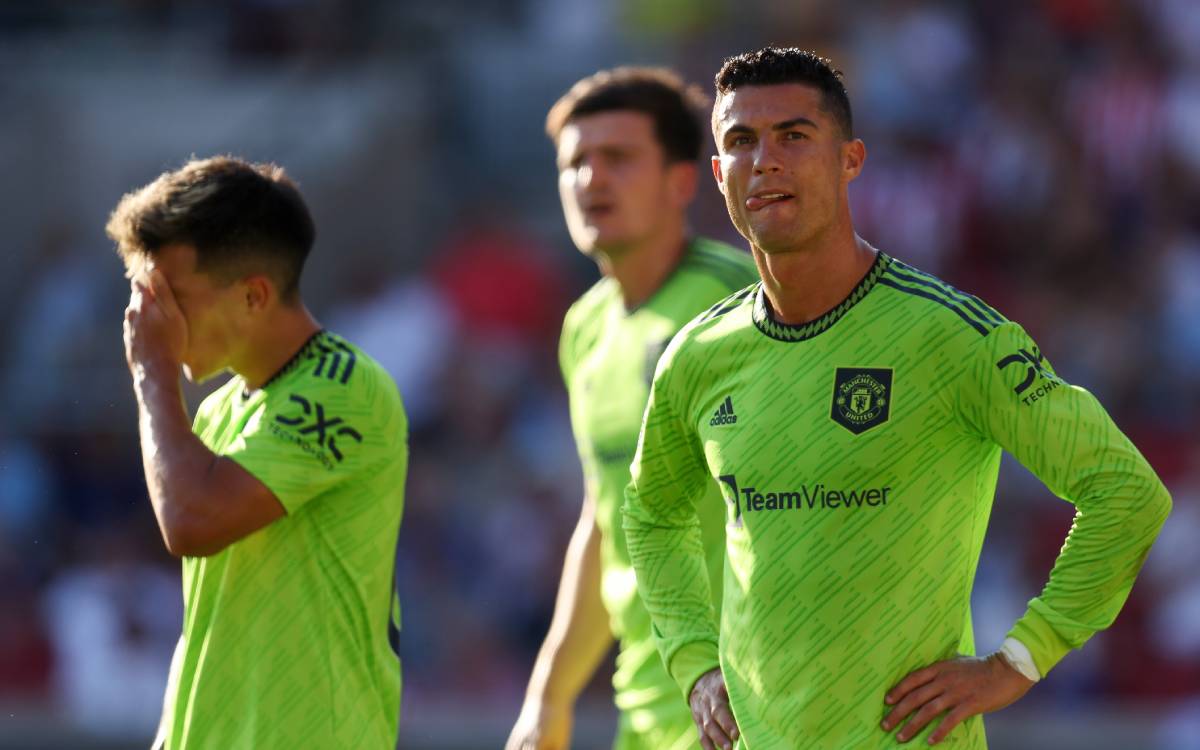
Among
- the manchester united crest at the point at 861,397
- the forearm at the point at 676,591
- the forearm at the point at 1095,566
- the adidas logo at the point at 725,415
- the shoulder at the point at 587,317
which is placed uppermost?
the manchester united crest at the point at 861,397

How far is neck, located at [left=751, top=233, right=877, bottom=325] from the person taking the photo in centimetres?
399

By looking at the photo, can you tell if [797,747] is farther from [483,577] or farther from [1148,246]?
[1148,246]

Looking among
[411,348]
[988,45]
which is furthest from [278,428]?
[988,45]

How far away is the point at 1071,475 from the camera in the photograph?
3682mm

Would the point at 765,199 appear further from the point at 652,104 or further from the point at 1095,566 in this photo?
the point at 652,104

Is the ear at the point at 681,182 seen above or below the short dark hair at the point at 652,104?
below

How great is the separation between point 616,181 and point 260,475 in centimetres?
223

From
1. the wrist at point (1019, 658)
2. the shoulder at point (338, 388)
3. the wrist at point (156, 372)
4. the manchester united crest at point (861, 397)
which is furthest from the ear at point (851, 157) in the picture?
the wrist at point (156, 372)

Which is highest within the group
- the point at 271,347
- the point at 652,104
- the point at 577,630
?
the point at 652,104

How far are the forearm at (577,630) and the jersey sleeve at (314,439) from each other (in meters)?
1.65

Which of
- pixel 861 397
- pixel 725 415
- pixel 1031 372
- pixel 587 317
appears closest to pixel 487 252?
pixel 587 317

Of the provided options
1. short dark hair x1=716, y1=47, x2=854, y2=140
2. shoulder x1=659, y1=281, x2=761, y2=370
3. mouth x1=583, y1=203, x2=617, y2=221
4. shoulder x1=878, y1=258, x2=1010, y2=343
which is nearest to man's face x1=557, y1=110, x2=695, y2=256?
mouth x1=583, y1=203, x2=617, y2=221

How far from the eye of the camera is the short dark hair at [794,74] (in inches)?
157

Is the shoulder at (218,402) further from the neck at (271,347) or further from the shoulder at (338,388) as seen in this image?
the shoulder at (338,388)
